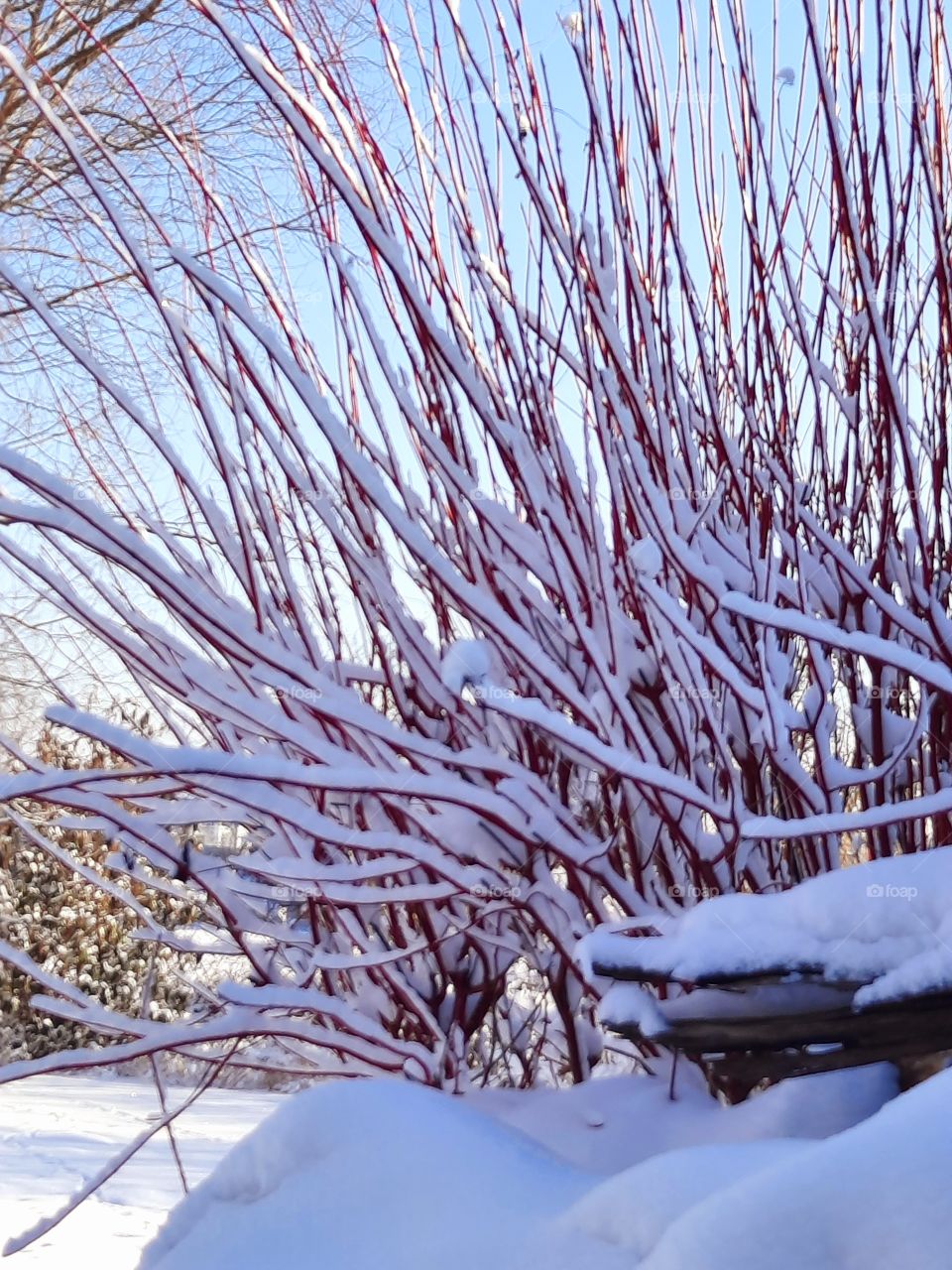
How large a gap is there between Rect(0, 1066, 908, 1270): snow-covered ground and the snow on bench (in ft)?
0.34

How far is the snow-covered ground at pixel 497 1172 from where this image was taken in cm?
77

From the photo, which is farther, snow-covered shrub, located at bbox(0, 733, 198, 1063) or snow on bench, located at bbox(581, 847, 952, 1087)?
snow-covered shrub, located at bbox(0, 733, 198, 1063)

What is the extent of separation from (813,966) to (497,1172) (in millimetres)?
315

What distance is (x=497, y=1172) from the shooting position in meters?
0.97

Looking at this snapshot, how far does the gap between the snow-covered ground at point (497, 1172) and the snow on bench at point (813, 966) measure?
0.11 m

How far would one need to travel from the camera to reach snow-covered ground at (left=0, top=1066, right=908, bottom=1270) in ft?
2.51
